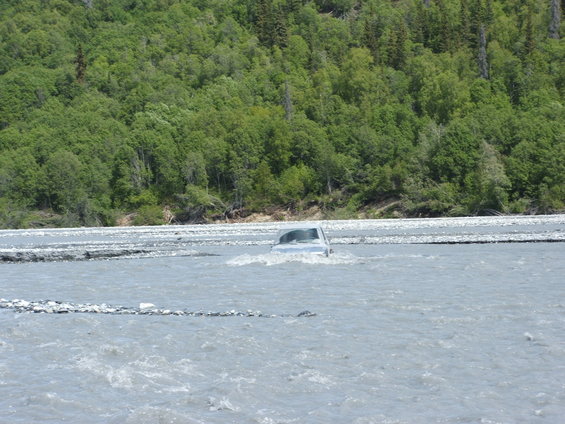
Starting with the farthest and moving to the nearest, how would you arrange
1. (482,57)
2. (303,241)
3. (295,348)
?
(482,57), (303,241), (295,348)

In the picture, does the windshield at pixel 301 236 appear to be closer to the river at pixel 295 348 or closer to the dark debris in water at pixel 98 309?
the river at pixel 295 348

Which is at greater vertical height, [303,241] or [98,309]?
[98,309]

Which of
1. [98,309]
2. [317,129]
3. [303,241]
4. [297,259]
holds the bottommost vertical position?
[317,129]

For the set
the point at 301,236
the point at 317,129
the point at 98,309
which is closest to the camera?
the point at 98,309

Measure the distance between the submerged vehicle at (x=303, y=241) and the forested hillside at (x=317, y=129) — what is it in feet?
224

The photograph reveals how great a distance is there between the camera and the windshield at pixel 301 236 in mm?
32622

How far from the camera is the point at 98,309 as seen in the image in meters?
21.7

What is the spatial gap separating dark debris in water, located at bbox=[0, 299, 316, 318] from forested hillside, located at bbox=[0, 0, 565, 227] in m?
80.3

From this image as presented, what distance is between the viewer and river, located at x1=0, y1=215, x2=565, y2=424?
11250mm

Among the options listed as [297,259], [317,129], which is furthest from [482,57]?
[297,259]

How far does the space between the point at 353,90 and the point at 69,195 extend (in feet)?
186

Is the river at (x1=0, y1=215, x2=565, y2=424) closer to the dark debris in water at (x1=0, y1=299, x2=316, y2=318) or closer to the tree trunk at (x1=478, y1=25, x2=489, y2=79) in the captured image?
the dark debris in water at (x1=0, y1=299, x2=316, y2=318)

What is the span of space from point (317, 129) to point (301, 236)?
353ft

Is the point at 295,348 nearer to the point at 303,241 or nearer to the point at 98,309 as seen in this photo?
the point at 98,309
